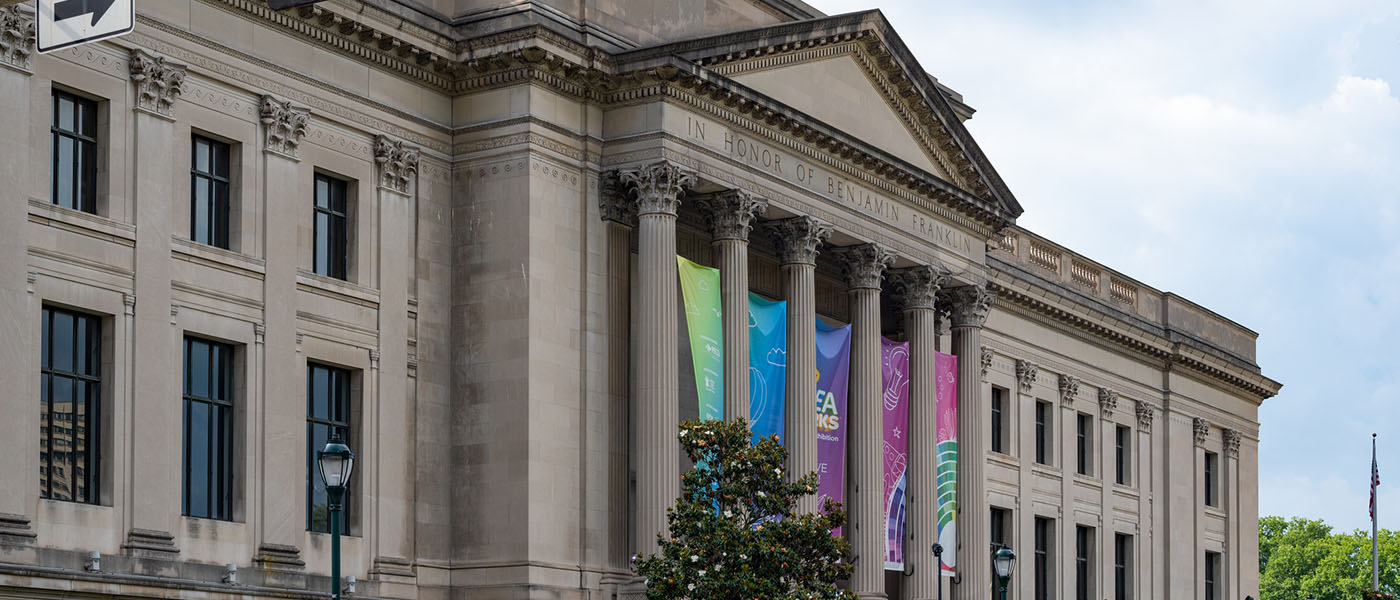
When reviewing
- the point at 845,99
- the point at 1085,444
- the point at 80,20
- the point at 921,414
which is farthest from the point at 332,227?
the point at 1085,444

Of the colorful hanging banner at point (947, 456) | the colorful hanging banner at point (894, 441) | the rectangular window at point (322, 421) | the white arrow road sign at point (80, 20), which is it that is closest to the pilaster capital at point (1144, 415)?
the colorful hanging banner at point (947, 456)

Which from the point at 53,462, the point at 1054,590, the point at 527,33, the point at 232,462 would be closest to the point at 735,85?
the point at 527,33

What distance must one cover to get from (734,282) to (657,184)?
10.3 feet

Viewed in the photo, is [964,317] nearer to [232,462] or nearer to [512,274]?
[512,274]

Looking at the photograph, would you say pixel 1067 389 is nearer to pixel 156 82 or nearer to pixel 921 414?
pixel 921 414

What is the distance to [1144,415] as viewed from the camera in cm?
7400

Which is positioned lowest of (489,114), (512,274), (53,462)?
→ (53,462)

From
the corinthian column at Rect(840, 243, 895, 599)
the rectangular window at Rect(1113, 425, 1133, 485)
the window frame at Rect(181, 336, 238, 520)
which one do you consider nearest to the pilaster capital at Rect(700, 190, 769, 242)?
the corinthian column at Rect(840, 243, 895, 599)

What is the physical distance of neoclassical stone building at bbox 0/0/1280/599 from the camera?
1425 inches

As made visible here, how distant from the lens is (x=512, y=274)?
43.1 m

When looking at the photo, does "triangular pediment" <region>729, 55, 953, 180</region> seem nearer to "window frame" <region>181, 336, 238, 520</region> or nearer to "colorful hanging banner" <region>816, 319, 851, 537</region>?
"colorful hanging banner" <region>816, 319, 851, 537</region>

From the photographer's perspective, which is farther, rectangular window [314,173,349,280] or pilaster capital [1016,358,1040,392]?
pilaster capital [1016,358,1040,392]

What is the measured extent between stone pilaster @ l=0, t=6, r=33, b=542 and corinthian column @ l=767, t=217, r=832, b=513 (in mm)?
17891

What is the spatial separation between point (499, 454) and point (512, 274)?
11.5 feet
